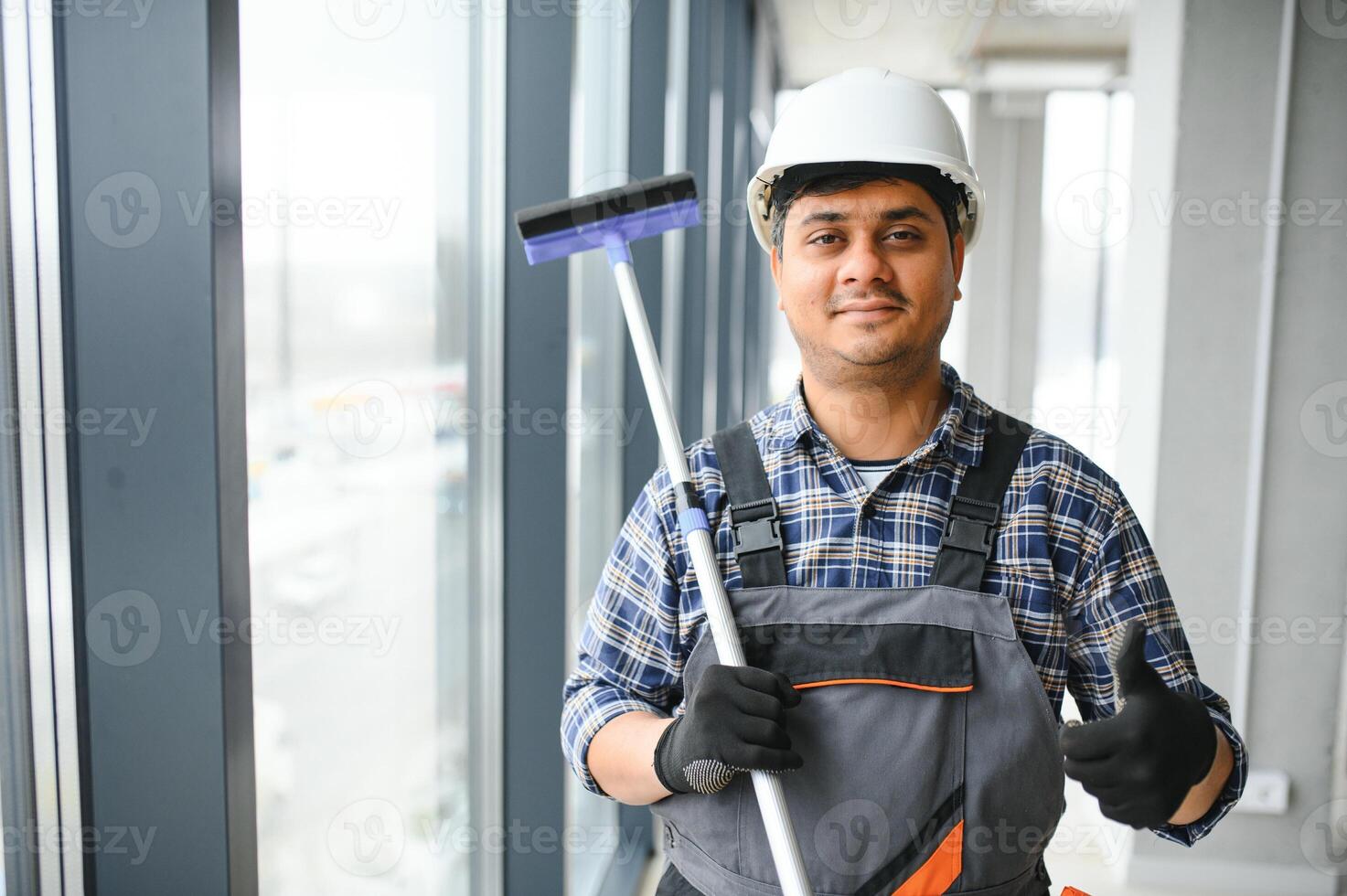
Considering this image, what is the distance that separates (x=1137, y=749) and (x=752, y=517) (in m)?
0.49

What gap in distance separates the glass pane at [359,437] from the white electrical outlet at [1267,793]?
255cm

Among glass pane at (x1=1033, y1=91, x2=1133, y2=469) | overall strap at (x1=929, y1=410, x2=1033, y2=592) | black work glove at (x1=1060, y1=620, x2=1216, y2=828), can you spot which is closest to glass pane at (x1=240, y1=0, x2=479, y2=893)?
overall strap at (x1=929, y1=410, x2=1033, y2=592)

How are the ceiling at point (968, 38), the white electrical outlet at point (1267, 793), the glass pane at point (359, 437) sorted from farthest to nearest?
the ceiling at point (968, 38), the white electrical outlet at point (1267, 793), the glass pane at point (359, 437)

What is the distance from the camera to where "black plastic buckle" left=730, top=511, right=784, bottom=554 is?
1224 mm

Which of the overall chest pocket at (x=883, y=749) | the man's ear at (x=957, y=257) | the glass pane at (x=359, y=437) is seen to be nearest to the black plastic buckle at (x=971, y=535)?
the overall chest pocket at (x=883, y=749)

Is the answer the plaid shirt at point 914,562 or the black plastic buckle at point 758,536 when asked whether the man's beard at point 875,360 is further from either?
the black plastic buckle at point 758,536

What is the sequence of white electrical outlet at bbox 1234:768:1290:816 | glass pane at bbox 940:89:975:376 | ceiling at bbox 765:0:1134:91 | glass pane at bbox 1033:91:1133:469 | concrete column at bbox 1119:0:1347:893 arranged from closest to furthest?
1. concrete column at bbox 1119:0:1347:893
2. white electrical outlet at bbox 1234:768:1290:816
3. ceiling at bbox 765:0:1134:91
4. glass pane at bbox 1033:91:1133:469
5. glass pane at bbox 940:89:975:376

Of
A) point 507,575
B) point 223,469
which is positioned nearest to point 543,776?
point 507,575

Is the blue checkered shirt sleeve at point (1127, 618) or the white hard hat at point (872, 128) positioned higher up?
the white hard hat at point (872, 128)

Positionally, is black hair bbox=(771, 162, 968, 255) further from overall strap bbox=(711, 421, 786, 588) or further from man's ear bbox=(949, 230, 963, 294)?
overall strap bbox=(711, 421, 786, 588)

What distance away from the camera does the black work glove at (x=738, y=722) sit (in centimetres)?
108

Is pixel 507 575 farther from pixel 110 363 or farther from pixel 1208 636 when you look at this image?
pixel 1208 636

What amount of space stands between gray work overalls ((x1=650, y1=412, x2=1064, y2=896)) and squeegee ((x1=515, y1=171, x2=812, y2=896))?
2.2 inches

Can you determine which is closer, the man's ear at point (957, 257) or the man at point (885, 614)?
the man at point (885, 614)
